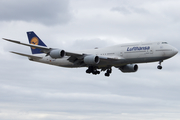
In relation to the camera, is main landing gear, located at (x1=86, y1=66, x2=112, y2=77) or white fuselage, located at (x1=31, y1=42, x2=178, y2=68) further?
main landing gear, located at (x1=86, y1=66, x2=112, y2=77)

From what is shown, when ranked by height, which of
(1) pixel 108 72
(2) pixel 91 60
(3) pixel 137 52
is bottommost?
(1) pixel 108 72

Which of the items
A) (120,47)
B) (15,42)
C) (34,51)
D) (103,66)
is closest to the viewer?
(15,42)

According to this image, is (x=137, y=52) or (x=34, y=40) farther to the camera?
(x=34, y=40)

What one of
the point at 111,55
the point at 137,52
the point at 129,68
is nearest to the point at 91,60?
the point at 111,55

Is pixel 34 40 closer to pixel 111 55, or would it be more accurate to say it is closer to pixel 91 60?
pixel 91 60

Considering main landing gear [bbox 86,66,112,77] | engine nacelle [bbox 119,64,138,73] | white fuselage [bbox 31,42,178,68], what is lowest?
main landing gear [bbox 86,66,112,77]

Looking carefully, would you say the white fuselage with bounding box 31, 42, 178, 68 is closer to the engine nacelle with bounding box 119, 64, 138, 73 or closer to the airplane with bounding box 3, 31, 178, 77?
the airplane with bounding box 3, 31, 178, 77

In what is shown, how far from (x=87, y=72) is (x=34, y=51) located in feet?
44.1

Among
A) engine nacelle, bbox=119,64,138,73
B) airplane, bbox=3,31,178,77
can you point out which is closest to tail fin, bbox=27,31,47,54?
airplane, bbox=3,31,178,77

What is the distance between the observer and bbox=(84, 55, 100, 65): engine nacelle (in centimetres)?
5628

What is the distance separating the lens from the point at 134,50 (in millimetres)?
55438

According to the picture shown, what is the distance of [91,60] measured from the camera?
5628cm

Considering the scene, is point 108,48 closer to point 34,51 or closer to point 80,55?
point 80,55

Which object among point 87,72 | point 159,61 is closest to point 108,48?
point 87,72
